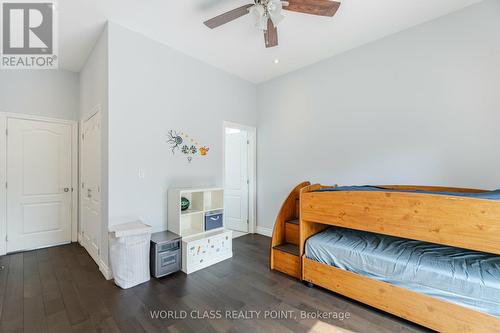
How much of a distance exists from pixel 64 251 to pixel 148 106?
2.63m

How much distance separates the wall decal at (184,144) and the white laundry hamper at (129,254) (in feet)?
3.86

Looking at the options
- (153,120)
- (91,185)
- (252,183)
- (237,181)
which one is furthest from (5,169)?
(252,183)

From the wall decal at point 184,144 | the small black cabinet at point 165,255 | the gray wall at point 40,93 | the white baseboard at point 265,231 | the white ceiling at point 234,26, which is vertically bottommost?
the white baseboard at point 265,231

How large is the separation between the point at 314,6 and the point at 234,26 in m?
1.06

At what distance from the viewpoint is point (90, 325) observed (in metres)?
1.77

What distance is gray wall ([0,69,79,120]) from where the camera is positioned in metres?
3.29

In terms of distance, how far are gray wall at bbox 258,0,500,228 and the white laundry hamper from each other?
2.31m

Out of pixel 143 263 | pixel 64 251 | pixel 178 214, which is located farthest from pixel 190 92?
pixel 64 251

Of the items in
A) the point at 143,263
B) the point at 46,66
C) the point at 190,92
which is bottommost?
the point at 143,263

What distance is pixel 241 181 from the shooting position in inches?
172

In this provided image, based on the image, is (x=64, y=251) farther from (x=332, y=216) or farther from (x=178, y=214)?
(x=332, y=216)

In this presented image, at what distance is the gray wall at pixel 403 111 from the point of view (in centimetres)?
227

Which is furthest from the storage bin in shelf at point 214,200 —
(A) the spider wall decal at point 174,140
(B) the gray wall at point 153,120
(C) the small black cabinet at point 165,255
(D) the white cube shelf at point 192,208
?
(A) the spider wall decal at point 174,140

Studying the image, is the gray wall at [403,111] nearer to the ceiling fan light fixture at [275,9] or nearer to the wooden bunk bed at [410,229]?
the wooden bunk bed at [410,229]
